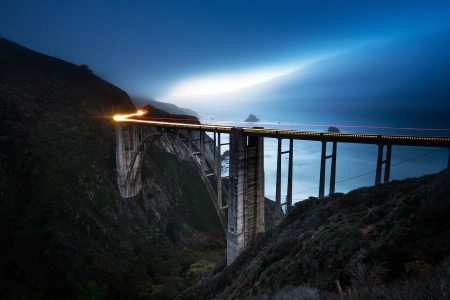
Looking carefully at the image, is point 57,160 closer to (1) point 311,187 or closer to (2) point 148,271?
(2) point 148,271

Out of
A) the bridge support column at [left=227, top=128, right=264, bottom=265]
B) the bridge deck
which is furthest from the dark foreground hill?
the bridge support column at [left=227, top=128, right=264, bottom=265]

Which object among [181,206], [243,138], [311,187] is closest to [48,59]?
[181,206]

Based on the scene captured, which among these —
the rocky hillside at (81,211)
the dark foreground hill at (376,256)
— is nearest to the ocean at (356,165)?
the rocky hillside at (81,211)

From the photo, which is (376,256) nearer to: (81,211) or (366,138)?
(366,138)

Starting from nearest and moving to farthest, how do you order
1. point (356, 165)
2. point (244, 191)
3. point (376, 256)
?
1. point (376, 256)
2. point (244, 191)
3. point (356, 165)

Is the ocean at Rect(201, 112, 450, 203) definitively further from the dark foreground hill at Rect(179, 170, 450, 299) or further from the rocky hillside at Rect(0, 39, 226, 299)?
the dark foreground hill at Rect(179, 170, 450, 299)

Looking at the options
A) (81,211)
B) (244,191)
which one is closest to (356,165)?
(244,191)

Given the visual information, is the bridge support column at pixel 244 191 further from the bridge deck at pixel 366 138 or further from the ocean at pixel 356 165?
the ocean at pixel 356 165
